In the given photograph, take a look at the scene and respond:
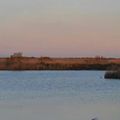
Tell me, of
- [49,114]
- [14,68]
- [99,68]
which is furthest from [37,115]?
[14,68]

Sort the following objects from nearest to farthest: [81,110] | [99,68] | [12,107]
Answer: [81,110] → [12,107] → [99,68]

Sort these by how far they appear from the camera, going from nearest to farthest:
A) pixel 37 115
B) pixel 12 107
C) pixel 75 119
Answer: pixel 75 119
pixel 37 115
pixel 12 107

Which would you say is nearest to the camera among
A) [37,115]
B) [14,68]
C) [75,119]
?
[75,119]

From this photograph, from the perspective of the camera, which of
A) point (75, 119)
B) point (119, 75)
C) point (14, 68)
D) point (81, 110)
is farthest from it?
point (14, 68)

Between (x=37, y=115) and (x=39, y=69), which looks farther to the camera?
(x=39, y=69)

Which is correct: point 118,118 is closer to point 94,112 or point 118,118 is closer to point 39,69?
point 94,112

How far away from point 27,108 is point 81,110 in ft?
8.14

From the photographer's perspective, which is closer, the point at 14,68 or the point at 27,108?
the point at 27,108

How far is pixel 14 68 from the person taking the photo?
124 metres

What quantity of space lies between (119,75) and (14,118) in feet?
128

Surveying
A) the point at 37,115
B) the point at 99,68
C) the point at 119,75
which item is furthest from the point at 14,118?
the point at 99,68

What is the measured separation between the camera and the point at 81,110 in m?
23.0

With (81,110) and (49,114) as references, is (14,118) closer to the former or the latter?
(49,114)

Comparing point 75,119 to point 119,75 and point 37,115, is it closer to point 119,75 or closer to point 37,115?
point 37,115
